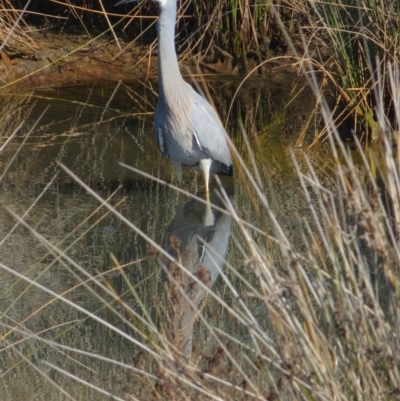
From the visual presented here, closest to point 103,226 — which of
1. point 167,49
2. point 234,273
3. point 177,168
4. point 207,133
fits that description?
point 177,168

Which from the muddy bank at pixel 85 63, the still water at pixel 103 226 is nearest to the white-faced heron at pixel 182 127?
the still water at pixel 103 226

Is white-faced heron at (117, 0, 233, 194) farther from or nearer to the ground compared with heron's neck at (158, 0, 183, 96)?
nearer to the ground

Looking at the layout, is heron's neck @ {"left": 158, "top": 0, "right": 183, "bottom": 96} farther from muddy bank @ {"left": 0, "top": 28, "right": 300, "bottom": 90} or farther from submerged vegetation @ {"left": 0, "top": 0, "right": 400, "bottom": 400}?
muddy bank @ {"left": 0, "top": 28, "right": 300, "bottom": 90}

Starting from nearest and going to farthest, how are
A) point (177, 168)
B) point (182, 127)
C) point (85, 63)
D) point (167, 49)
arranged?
point (167, 49) → point (182, 127) → point (177, 168) → point (85, 63)

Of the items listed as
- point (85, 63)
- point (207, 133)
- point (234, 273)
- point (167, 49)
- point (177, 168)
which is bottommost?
point (85, 63)

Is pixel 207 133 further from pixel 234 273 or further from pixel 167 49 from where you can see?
pixel 234 273

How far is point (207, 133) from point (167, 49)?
0.63 meters

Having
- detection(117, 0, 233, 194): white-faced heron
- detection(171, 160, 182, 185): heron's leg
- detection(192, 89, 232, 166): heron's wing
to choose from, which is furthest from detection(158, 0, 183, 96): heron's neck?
detection(171, 160, 182, 185): heron's leg

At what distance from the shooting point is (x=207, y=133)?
6055 mm

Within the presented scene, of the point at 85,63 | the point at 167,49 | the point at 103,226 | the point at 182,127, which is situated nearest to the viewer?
the point at 103,226

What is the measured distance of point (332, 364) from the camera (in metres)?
2.23

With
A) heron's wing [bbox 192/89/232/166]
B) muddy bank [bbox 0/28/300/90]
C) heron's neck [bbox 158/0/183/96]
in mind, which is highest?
heron's neck [bbox 158/0/183/96]

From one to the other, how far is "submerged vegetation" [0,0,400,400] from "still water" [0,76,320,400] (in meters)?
0.02

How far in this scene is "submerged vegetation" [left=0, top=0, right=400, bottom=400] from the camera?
2.19m
